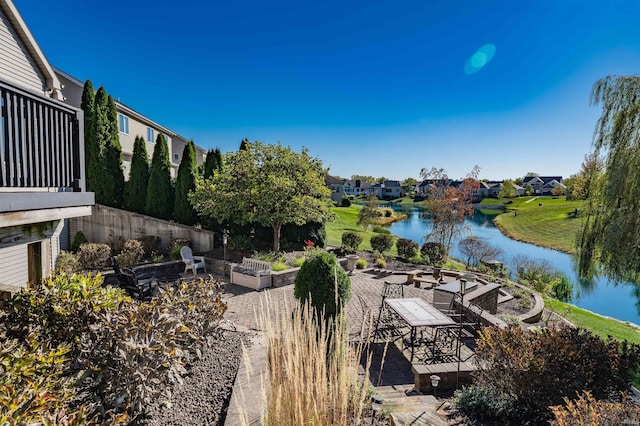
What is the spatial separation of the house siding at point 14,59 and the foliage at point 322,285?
Result: 21.1 ft

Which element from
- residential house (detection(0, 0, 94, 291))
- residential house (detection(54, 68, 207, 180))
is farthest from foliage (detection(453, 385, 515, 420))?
residential house (detection(54, 68, 207, 180))

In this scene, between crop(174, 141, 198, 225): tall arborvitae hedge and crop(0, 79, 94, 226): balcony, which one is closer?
crop(0, 79, 94, 226): balcony

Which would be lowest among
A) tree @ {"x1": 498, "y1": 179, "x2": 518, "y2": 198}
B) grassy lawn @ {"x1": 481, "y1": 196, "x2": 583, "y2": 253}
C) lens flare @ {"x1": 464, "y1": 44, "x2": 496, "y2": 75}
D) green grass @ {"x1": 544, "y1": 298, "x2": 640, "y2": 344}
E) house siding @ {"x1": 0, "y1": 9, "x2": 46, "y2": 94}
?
green grass @ {"x1": 544, "y1": 298, "x2": 640, "y2": 344}

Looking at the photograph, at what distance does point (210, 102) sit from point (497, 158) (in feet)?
75.2

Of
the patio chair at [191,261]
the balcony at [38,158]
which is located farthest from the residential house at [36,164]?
the patio chair at [191,261]

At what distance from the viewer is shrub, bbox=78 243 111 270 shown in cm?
1010

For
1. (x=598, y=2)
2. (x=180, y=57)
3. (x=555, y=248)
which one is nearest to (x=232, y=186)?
(x=180, y=57)

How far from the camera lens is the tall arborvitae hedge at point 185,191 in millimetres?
13484

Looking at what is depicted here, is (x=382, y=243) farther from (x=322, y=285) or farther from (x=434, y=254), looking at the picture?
(x=322, y=285)

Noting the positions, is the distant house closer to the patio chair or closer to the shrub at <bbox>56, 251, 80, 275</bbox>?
the patio chair

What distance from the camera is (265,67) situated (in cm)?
1508

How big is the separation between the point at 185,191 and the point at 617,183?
554 inches

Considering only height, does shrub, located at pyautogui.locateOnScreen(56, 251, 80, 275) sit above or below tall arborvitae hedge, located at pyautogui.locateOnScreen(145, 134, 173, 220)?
below

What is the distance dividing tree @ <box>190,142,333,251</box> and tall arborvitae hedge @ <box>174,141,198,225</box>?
1740 millimetres
